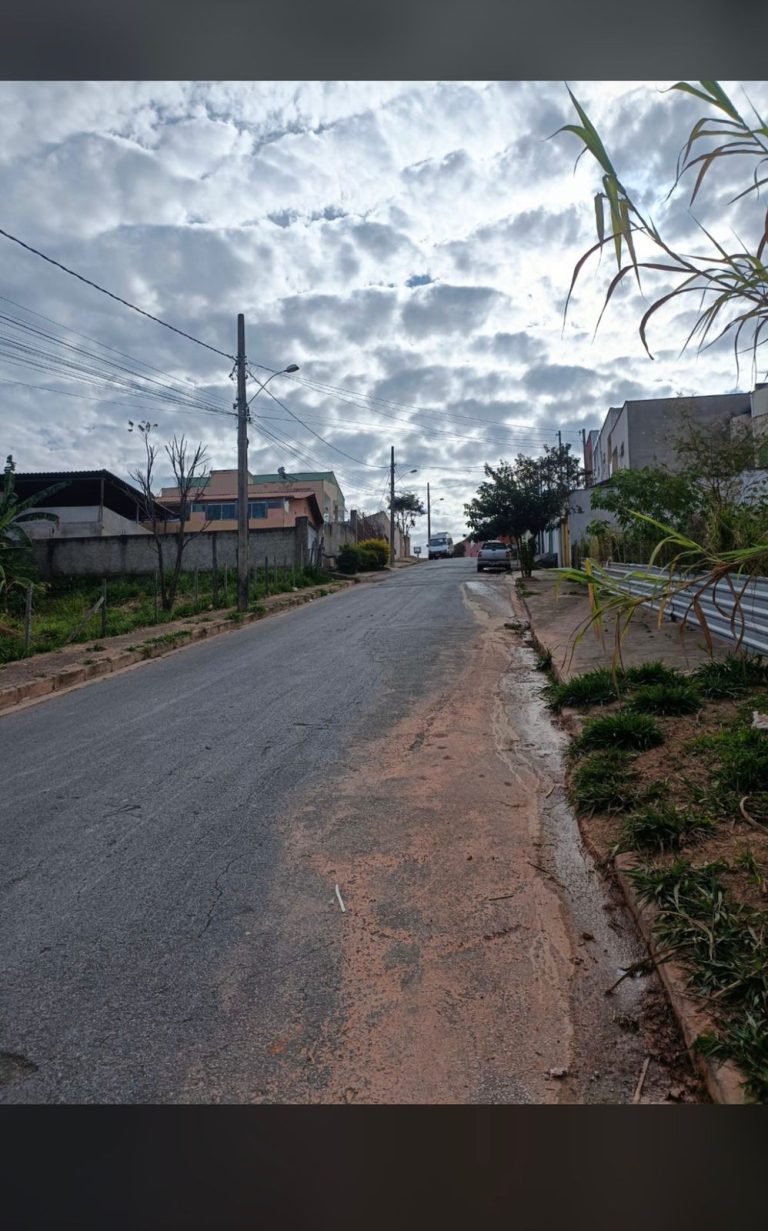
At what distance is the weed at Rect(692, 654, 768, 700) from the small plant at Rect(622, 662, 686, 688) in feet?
0.57

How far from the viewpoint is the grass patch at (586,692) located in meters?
6.37

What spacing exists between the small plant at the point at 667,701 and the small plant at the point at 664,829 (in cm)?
188

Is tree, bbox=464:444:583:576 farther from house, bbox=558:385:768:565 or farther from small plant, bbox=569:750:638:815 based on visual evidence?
small plant, bbox=569:750:638:815

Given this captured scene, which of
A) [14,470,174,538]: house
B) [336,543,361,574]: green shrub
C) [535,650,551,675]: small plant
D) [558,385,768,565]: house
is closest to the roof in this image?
[14,470,174,538]: house

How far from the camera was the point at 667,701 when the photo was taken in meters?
5.57

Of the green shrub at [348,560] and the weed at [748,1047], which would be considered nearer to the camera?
the weed at [748,1047]

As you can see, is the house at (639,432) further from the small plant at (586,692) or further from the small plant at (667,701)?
the small plant at (667,701)

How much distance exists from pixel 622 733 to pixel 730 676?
58.1 inches

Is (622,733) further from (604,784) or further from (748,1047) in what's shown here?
(748,1047)

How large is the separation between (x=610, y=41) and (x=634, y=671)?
462 centimetres

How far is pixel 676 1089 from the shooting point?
2.21m

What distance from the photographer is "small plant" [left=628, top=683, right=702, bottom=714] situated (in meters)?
5.50

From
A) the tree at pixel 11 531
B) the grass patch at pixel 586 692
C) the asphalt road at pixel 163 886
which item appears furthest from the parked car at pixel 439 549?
the grass patch at pixel 586 692

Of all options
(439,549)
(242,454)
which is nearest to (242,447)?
(242,454)
